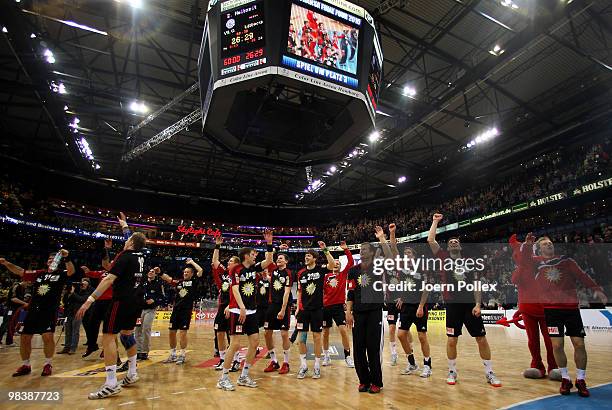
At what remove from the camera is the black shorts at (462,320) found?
18.1 ft

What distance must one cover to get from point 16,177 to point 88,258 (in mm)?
8145

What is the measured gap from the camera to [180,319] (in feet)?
25.0

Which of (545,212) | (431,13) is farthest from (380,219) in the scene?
(431,13)

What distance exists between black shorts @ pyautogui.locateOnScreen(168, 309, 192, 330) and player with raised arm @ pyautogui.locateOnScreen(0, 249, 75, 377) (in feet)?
6.94

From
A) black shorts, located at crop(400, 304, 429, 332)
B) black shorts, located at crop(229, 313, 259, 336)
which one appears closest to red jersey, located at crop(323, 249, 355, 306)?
black shorts, located at crop(400, 304, 429, 332)

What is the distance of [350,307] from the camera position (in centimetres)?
553

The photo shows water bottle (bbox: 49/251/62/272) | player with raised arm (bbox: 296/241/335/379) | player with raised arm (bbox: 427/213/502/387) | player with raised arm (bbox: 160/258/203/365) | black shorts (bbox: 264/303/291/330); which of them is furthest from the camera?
player with raised arm (bbox: 160/258/203/365)

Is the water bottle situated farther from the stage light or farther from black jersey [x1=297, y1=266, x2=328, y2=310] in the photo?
the stage light

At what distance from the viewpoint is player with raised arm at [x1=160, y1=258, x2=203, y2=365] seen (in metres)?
7.51

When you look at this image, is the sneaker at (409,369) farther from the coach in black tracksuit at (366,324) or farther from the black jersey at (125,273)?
the black jersey at (125,273)

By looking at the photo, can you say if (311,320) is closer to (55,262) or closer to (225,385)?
(225,385)

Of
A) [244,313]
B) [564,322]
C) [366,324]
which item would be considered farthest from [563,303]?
[244,313]

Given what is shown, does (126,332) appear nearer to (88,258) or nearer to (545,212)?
(545,212)

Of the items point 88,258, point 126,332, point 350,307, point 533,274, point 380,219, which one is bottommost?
point 126,332
